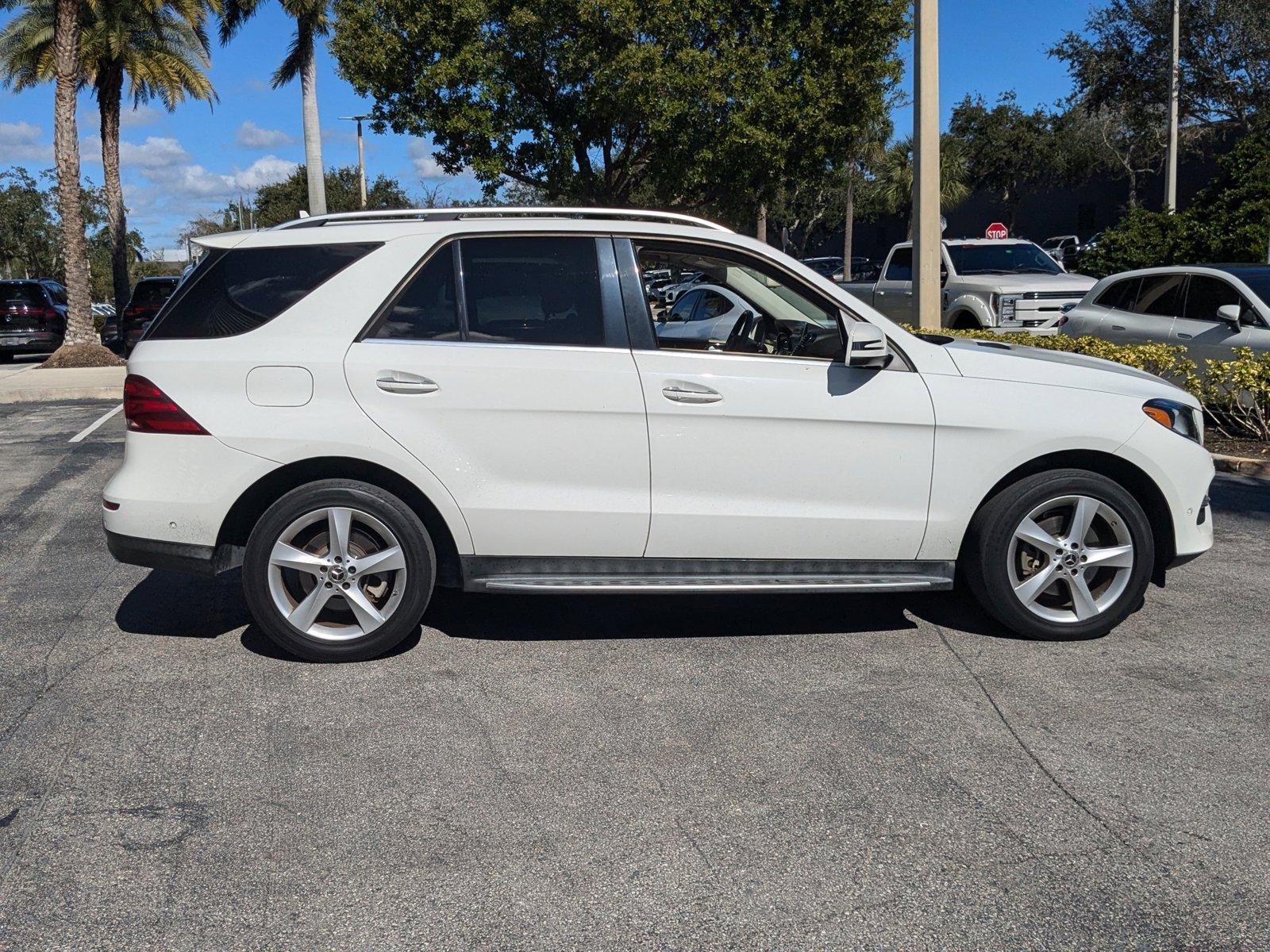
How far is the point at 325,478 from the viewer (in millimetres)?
4891

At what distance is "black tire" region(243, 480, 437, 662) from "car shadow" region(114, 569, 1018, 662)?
239 millimetres

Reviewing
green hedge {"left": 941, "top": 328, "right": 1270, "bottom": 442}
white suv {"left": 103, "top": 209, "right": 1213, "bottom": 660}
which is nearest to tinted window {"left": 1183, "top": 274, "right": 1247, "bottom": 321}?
green hedge {"left": 941, "top": 328, "right": 1270, "bottom": 442}

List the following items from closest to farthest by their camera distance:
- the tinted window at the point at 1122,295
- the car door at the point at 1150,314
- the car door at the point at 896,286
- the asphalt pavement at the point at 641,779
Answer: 1. the asphalt pavement at the point at 641,779
2. the car door at the point at 1150,314
3. the tinted window at the point at 1122,295
4. the car door at the point at 896,286

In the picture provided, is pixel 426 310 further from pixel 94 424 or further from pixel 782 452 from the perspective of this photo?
pixel 94 424

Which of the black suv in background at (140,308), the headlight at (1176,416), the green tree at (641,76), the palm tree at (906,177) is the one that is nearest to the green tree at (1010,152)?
the palm tree at (906,177)

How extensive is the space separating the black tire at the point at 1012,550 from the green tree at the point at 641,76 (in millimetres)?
18421

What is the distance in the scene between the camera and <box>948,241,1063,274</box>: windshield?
16547 mm

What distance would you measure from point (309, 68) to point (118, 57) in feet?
24.6

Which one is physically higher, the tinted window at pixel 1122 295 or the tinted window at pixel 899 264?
the tinted window at pixel 899 264

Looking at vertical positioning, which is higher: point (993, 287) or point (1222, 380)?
point (993, 287)

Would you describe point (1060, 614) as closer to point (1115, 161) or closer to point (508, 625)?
point (508, 625)

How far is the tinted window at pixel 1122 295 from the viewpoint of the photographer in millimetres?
11867

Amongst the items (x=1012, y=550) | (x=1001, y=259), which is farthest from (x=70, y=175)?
(x=1012, y=550)

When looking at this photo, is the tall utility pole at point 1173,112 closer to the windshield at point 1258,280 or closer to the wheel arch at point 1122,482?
the windshield at point 1258,280
